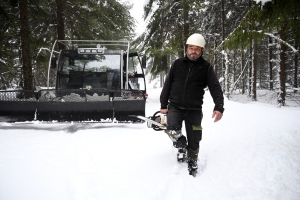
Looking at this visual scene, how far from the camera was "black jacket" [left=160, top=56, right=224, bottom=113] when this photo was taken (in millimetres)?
2957

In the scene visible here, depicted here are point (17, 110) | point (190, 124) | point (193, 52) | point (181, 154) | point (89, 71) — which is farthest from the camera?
point (89, 71)

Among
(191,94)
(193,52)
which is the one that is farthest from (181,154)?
(193,52)

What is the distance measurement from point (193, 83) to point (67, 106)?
12.4ft

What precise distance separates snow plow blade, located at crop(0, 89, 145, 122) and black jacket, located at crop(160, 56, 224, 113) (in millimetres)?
2383

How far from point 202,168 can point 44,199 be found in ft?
7.58

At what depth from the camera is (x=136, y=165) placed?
10.4 feet

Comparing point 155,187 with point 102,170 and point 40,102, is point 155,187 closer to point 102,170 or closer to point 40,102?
point 102,170

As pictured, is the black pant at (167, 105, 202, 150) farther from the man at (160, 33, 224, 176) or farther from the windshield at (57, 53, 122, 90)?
the windshield at (57, 53, 122, 90)

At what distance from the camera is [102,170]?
2.94m

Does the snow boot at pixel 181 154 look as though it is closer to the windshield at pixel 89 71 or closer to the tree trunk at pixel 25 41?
the windshield at pixel 89 71

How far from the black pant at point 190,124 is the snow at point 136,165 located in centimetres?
46

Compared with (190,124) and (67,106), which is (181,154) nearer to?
(190,124)

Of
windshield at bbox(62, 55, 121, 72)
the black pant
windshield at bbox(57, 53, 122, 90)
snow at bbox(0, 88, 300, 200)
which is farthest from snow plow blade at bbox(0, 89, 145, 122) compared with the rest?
the black pant

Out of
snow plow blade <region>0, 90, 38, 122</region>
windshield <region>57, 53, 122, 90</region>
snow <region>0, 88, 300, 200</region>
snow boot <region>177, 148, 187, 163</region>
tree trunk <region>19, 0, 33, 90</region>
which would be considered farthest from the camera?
tree trunk <region>19, 0, 33, 90</region>
